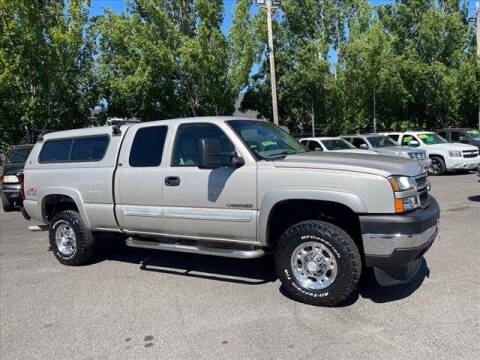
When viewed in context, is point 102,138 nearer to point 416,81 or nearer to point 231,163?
point 231,163

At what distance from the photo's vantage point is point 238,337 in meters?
3.62

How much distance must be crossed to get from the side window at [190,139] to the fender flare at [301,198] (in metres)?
0.96

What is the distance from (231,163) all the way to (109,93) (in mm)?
15993

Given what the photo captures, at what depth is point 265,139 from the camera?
193 inches

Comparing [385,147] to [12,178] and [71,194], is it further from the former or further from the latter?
[12,178]

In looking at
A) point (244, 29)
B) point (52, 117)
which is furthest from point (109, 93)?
point (244, 29)

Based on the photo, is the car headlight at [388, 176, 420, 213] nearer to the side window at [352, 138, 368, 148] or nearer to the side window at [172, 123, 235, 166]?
the side window at [172, 123, 235, 166]

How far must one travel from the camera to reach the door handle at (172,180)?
480 cm

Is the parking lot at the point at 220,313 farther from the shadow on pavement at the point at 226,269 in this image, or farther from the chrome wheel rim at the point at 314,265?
the chrome wheel rim at the point at 314,265

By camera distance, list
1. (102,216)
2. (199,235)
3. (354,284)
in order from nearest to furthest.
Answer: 1. (354,284)
2. (199,235)
3. (102,216)

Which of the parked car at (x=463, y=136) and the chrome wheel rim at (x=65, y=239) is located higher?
the parked car at (x=463, y=136)

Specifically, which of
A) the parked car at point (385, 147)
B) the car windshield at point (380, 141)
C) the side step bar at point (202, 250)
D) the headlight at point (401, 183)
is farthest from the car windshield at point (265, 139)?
the car windshield at point (380, 141)

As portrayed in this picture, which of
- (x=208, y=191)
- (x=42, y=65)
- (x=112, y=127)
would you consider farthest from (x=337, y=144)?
(x=42, y=65)

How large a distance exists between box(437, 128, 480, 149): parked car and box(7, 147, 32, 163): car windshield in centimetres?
1520
